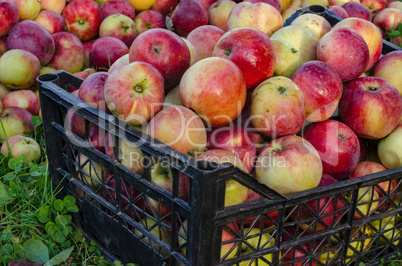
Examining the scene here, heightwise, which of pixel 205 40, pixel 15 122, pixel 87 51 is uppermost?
pixel 205 40

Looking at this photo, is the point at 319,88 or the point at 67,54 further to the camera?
the point at 67,54

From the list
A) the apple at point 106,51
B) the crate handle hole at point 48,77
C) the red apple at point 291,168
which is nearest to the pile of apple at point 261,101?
the red apple at point 291,168

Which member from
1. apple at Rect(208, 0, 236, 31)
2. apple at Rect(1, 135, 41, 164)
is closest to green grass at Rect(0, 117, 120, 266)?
apple at Rect(1, 135, 41, 164)

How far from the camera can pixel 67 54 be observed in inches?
115

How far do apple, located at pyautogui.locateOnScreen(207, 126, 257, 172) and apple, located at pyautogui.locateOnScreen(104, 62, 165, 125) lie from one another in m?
0.24

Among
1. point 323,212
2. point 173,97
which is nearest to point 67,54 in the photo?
point 173,97

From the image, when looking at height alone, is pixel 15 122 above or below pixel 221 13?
below

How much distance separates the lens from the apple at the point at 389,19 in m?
3.68

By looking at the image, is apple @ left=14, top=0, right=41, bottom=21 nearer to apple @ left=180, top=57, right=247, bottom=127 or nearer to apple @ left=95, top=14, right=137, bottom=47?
apple @ left=95, top=14, right=137, bottom=47

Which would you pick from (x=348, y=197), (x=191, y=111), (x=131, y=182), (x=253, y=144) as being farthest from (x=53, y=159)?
(x=348, y=197)

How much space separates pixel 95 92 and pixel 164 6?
2.10m

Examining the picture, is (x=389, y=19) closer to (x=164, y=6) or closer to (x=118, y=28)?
(x=164, y=6)

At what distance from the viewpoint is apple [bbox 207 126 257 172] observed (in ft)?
4.76

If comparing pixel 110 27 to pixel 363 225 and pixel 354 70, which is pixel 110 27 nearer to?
pixel 354 70
